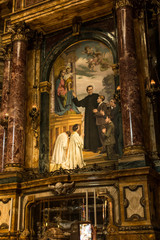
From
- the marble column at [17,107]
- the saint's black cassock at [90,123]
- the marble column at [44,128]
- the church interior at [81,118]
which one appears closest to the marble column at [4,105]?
the church interior at [81,118]

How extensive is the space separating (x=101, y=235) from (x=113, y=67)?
18.2 feet

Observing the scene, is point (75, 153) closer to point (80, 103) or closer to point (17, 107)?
point (80, 103)

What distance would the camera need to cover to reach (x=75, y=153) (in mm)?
11469

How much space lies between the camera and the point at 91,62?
12523 millimetres

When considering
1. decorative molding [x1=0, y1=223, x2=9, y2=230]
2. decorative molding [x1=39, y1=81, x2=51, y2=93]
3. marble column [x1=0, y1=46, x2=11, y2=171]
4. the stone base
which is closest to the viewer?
decorative molding [x1=0, y1=223, x2=9, y2=230]

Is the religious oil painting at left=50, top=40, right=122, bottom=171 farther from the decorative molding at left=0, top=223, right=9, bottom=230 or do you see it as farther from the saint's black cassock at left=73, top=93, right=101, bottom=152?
the decorative molding at left=0, top=223, right=9, bottom=230

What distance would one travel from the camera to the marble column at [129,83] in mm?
9727

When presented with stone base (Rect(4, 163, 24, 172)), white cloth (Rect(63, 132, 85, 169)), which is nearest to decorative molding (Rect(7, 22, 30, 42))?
white cloth (Rect(63, 132, 85, 169))

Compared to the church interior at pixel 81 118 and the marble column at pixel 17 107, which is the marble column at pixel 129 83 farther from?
the marble column at pixel 17 107

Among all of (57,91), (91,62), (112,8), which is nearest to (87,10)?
(112,8)

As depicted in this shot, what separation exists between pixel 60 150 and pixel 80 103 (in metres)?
1.81

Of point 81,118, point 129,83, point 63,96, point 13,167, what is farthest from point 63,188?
point 63,96

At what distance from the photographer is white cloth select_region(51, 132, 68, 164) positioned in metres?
11.7

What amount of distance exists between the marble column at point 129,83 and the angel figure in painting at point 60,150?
103 inches
